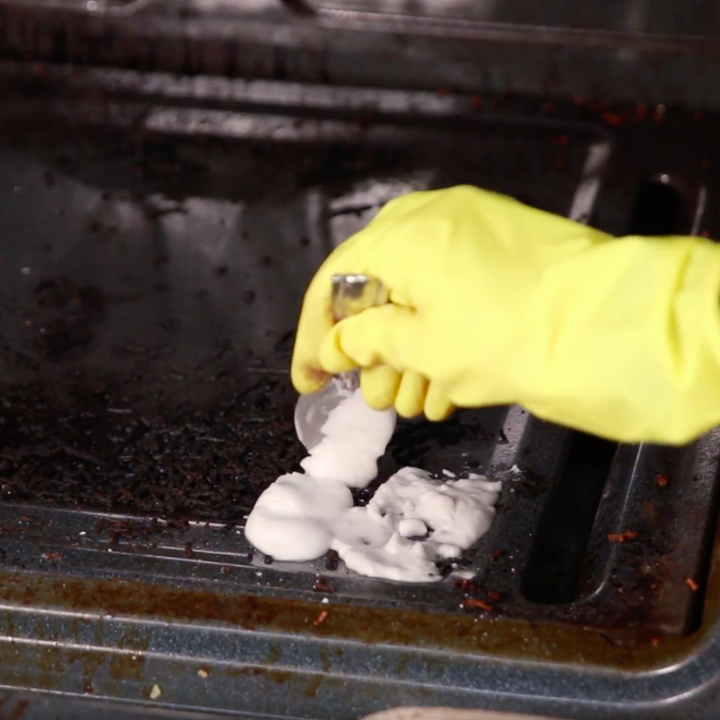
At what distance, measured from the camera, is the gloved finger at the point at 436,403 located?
2.75 ft

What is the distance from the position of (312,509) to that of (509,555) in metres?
0.21

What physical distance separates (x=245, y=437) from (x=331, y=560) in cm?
27

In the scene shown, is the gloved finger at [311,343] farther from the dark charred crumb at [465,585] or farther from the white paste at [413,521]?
the dark charred crumb at [465,585]

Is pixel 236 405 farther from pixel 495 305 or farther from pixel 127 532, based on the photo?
pixel 495 305

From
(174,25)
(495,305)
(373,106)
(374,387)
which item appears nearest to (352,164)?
(373,106)

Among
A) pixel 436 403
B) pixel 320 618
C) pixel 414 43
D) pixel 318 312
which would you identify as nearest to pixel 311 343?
pixel 318 312

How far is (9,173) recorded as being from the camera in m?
1.49

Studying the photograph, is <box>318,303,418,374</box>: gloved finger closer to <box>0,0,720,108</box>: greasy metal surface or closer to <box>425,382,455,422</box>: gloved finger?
<box>425,382,455,422</box>: gloved finger

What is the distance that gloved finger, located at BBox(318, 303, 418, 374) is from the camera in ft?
2.65

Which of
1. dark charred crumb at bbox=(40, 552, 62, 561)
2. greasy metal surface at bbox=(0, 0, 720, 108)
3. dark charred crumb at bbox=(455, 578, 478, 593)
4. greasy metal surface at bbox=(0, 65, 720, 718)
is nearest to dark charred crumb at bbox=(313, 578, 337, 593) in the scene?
greasy metal surface at bbox=(0, 65, 720, 718)

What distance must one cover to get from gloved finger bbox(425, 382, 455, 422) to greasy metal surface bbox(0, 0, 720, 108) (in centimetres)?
83

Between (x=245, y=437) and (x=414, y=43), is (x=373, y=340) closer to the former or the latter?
(x=245, y=437)

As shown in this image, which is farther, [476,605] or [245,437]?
[245,437]

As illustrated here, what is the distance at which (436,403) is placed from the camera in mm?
848
